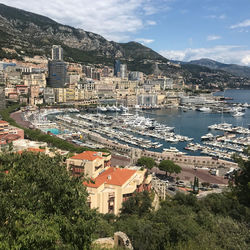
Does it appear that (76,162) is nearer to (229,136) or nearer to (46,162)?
(46,162)

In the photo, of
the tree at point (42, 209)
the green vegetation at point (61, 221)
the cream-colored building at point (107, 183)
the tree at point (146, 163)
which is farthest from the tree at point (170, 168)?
the tree at point (42, 209)

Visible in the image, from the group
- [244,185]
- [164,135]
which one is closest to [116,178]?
[244,185]

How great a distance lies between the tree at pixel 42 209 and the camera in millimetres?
3523

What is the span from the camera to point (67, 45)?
A: 113m

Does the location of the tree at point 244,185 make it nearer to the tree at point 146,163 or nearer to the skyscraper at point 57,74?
the tree at point 146,163

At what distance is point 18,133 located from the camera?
22.2m

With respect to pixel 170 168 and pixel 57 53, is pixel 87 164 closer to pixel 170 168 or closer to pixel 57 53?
pixel 170 168

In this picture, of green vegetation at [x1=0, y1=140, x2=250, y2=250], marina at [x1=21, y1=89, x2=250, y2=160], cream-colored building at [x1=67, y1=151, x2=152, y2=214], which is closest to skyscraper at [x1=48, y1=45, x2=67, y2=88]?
marina at [x1=21, y1=89, x2=250, y2=160]

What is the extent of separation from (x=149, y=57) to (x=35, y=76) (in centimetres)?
8569

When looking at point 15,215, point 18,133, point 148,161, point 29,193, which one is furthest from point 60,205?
point 18,133

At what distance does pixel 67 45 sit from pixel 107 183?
364 feet

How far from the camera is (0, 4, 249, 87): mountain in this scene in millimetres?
83938

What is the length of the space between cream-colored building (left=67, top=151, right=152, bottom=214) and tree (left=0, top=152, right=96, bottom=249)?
3.78m

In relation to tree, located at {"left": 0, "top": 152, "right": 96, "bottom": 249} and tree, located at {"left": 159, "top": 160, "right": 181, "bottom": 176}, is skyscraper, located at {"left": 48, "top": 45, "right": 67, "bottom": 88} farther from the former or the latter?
tree, located at {"left": 0, "top": 152, "right": 96, "bottom": 249}
